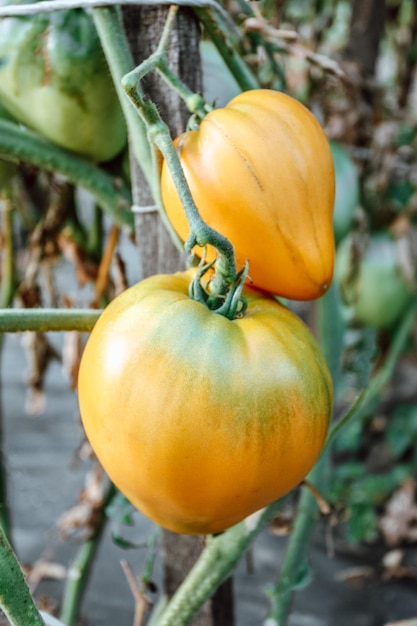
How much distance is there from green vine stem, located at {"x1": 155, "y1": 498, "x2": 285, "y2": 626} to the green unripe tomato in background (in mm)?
400

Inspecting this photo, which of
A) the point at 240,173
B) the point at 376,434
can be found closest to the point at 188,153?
the point at 240,173

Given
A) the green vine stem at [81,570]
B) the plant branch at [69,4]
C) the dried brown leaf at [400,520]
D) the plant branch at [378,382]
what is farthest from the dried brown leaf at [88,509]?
the dried brown leaf at [400,520]

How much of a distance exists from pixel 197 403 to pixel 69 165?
0.37 metres

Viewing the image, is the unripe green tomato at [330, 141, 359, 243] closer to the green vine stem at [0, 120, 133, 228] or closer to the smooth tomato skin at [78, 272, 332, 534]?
the green vine stem at [0, 120, 133, 228]

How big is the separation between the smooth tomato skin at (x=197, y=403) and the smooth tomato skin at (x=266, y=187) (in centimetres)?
4

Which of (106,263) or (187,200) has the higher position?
(187,200)

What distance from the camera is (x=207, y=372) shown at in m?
0.39

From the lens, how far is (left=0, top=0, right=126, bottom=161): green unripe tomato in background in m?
0.63

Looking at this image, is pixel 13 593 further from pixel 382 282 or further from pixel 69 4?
pixel 382 282

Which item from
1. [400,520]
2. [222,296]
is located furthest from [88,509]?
[400,520]

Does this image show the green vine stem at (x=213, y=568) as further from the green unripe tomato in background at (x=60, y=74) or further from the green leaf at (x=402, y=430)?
the green leaf at (x=402, y=430)

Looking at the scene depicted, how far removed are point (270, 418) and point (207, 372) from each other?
0.16 ft

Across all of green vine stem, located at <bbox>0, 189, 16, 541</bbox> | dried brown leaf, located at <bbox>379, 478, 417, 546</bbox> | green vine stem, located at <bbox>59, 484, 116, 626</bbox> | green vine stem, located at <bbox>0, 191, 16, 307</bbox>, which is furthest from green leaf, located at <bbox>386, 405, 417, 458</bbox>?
green vine stem, located at <bbox>0, 191, 16, 307</bbox>

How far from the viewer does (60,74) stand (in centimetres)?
63
